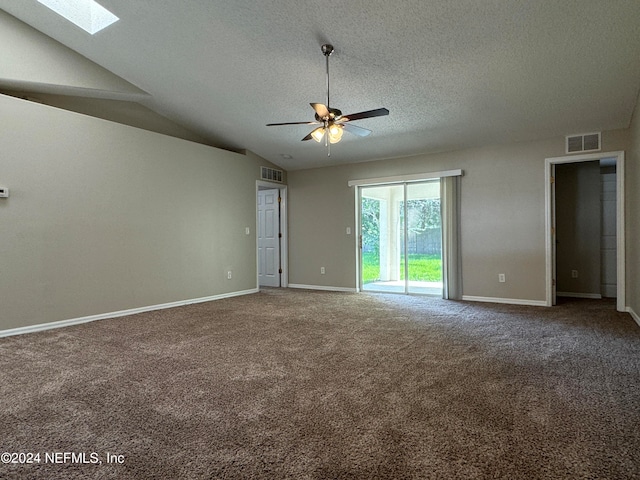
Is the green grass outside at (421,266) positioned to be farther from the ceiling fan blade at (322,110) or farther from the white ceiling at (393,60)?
the ceiling fan blade at (322,110)

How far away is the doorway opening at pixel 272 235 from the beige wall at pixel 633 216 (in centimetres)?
562

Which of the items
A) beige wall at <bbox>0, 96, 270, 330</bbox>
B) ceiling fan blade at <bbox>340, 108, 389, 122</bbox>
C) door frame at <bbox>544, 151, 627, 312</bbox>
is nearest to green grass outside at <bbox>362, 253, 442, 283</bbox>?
door frame at <bbox>544, 151, 627, 312</bbox>

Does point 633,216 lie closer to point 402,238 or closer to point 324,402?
point 402,238

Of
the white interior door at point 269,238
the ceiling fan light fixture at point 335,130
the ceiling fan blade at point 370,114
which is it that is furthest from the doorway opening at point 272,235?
the ceiling fan blade at point 370,114

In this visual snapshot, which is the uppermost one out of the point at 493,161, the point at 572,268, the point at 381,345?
the point at 493,161

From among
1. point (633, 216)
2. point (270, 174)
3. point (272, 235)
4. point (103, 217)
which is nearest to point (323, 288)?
point (272, 235)

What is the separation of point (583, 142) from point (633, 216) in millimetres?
1207

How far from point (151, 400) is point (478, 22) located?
387 cm

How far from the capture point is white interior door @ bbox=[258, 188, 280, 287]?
7801 millimetres

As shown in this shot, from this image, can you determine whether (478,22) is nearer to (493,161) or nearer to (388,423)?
(493,161)

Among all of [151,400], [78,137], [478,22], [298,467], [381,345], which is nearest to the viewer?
[298,467]

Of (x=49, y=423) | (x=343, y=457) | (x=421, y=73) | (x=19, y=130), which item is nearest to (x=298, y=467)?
(x=343, y=457)

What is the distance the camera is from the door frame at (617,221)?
4.78 metres

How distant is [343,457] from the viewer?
1605mm
